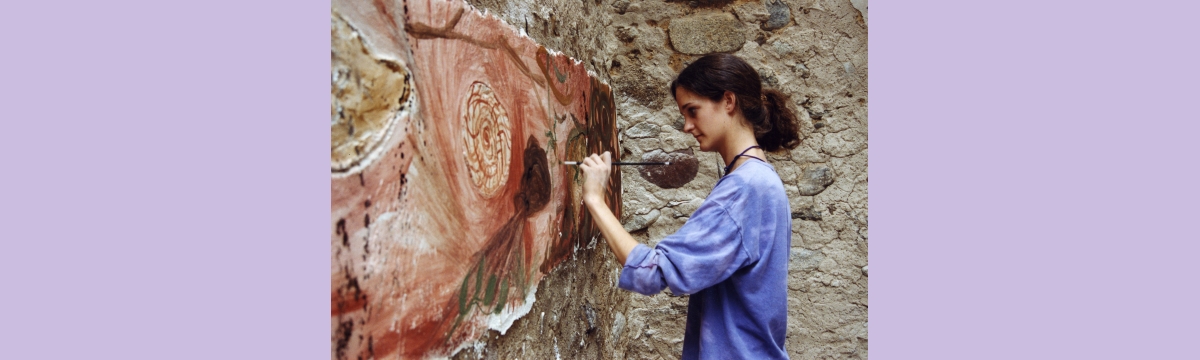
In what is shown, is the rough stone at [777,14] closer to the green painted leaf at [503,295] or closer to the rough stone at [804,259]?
the rough stone at [804,259]

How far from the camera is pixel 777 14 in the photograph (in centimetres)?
311

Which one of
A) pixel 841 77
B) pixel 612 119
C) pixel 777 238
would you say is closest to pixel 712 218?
pixel 777 238

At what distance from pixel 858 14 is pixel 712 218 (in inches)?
68.4

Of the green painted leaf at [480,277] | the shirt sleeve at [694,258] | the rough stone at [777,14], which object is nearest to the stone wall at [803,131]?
the rough stone at [777,14]

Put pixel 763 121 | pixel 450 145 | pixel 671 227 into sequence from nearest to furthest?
pixel 450 145
pixel 763 121
pixel 671 227

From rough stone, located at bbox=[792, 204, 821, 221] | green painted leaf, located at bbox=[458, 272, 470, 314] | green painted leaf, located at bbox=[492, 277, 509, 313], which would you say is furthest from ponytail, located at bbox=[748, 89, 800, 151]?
rough stone, located at bbox=[792, 204, 821, 221]

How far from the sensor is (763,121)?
198cm

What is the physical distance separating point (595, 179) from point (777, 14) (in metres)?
→ 1.57

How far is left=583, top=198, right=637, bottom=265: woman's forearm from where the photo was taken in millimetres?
1765

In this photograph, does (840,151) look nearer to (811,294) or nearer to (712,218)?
(811,294)

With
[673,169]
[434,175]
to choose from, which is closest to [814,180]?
[673,169]

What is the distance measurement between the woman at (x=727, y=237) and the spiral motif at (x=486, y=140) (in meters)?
0.25

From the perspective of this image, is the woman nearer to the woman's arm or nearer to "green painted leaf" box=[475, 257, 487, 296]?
the woman's arm

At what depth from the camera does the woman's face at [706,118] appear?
1914 mm
